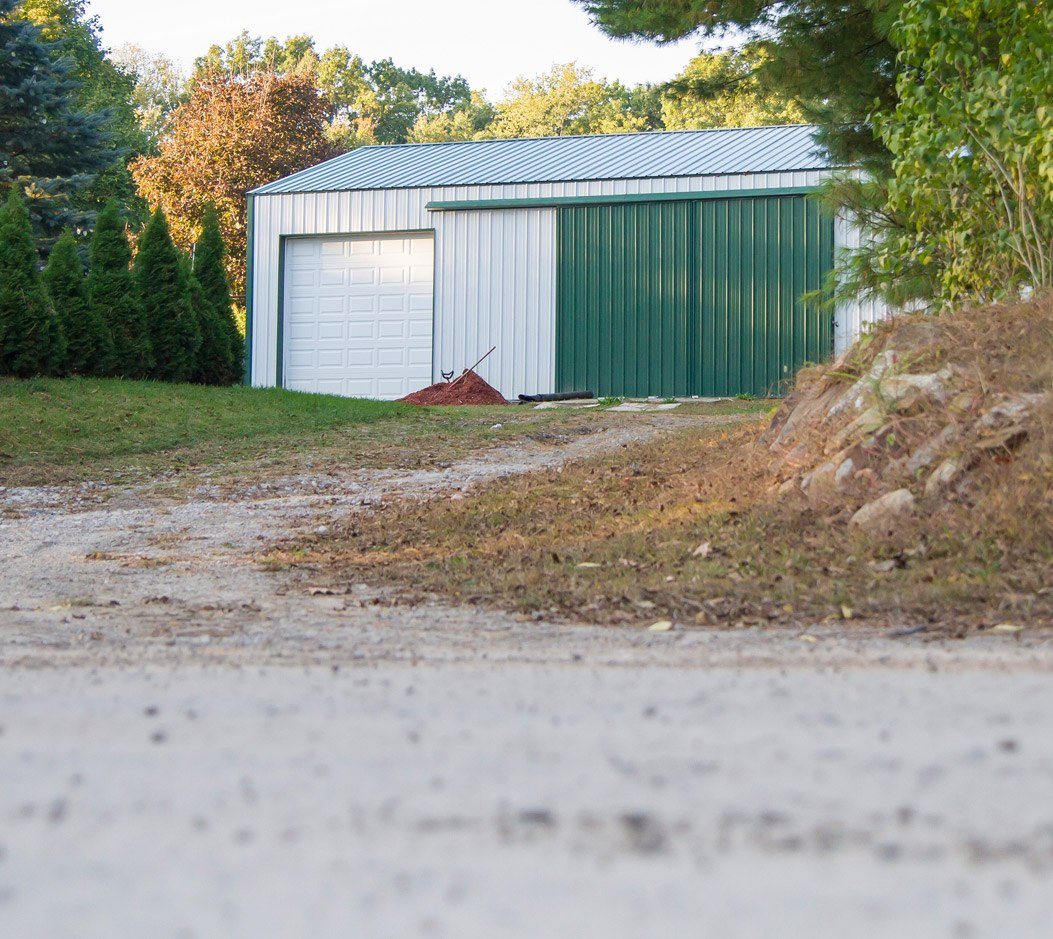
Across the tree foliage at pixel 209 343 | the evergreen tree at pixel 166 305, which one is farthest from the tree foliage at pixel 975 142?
the tree foliage at pixel 209 343

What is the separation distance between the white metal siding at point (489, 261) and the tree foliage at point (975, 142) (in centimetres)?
1206

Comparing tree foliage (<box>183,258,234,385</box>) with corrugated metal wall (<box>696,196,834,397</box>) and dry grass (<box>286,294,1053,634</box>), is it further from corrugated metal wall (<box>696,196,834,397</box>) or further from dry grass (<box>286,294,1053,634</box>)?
dry grass (<box>286,294,1053,634</box>)

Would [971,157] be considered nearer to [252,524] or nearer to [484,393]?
[252,524]

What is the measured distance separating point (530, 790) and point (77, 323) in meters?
17.0

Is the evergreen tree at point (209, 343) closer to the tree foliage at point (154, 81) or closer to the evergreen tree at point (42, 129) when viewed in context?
the evergreen tree at point (42, 129)

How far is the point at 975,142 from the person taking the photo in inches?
336

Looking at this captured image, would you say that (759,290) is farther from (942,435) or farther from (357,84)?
(357,84)

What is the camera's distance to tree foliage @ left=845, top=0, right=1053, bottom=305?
8.21 metres

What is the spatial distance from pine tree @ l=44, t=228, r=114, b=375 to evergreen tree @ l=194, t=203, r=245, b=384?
2436mm

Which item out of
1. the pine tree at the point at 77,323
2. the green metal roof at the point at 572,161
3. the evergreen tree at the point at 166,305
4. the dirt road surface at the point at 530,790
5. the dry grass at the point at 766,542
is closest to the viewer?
the dirt road surface at the point at 530,790

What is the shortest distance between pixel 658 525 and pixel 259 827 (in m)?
5.56

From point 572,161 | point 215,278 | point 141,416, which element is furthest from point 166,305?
point 572,161

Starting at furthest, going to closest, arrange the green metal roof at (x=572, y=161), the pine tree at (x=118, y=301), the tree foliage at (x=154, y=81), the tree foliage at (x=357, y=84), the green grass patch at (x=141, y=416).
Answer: the tree foliage at (x=154, y=81), the tree foliage at (x=357, y=84), the green metal roof at (x=572, y=161), the pine tree at (x=118, y=301), the green grass patch at (x=141, y=416)

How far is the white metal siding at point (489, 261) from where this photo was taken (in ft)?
71.0
